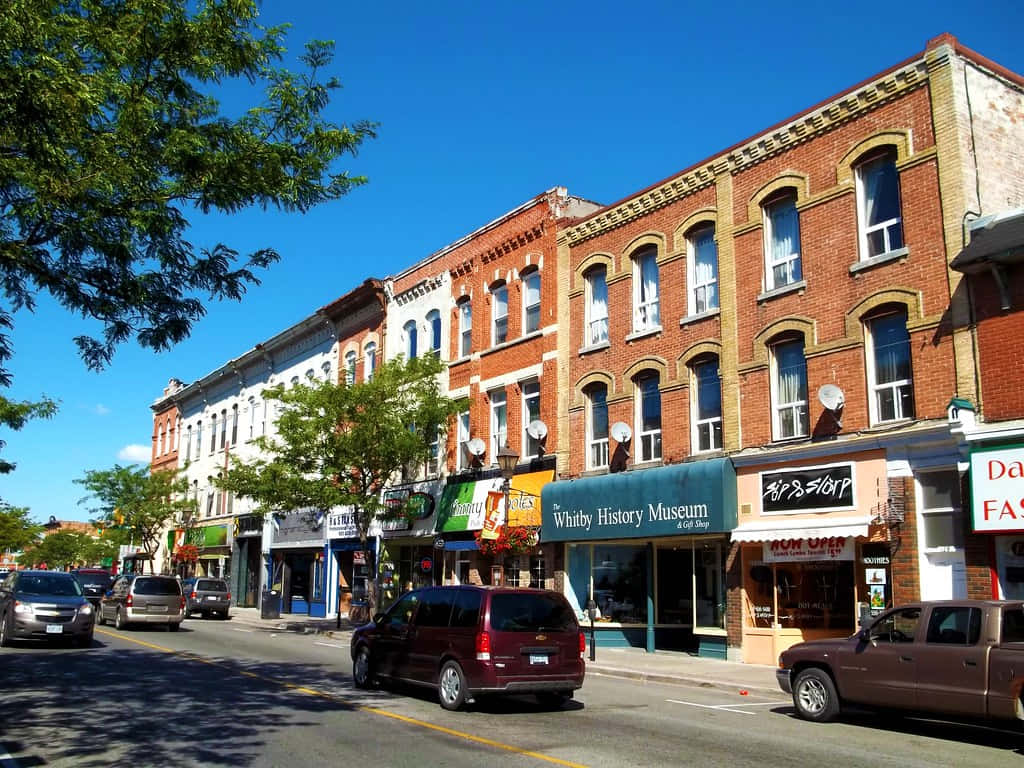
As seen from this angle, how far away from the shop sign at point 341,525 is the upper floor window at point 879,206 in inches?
883

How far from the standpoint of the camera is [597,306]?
84.8 ft

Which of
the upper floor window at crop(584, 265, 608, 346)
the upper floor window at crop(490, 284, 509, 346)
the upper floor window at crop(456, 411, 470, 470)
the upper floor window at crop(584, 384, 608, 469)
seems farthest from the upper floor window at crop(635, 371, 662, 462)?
the upper floor window at crop(456, 411, 470, 470)

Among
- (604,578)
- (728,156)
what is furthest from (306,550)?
(728,156)

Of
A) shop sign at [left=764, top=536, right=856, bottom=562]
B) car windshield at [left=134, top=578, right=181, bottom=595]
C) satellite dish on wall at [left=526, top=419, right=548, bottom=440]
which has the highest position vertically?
satellite dish on wall at [left=526, top=419, right=548, bottom=440]

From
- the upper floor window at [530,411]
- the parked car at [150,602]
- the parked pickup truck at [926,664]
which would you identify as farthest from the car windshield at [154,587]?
the parked pickup truck at [926,664]

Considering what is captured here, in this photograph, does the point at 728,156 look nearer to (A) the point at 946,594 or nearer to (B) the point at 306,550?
(A) the point at 946,594

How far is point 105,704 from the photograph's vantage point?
12.4 m

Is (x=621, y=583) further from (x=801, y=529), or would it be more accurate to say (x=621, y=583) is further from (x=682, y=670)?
(x=801, y=529)

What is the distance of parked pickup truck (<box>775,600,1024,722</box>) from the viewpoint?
10.2m

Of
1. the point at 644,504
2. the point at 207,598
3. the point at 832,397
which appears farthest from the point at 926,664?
the point at 207,598

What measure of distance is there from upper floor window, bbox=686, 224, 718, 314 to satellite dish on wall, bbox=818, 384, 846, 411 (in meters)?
4.41

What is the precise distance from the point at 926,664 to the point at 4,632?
1852 cm

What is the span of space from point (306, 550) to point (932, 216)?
30.5 metres

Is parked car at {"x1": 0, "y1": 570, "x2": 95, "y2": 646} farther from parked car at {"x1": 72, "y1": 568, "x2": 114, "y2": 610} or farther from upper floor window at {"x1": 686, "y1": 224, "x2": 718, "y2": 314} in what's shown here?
upper floor window at {"x1": 686, "y1": 224, "x2": 718, "y2": 314}
